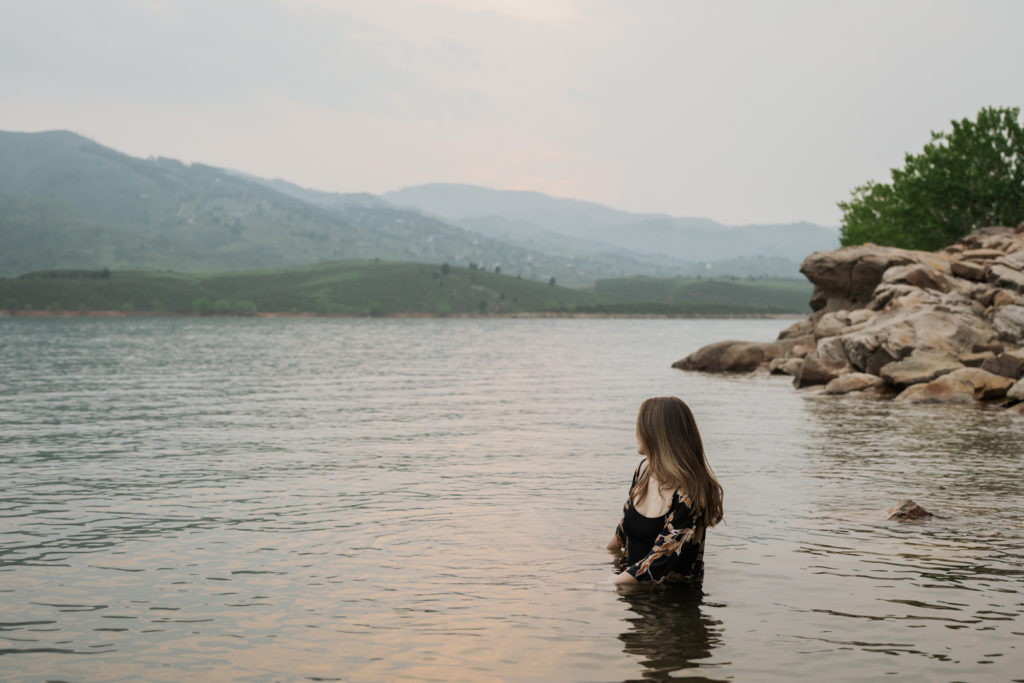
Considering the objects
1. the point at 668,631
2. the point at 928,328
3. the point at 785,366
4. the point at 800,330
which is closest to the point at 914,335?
the point at 928,328

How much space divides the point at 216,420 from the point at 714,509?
27.9 metres

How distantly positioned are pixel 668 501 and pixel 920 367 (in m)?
37.3

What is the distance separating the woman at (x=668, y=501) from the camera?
11797 millimetres

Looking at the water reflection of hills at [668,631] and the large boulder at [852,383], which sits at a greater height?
the large boulder at [852,383]

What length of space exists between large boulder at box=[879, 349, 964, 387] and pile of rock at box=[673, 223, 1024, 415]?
5cm

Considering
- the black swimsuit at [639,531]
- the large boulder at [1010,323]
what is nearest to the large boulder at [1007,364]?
the large boulder at [1010,323]

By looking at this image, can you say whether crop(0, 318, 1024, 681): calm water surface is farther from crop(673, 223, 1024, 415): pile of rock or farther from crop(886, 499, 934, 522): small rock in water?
crop(673, 223, 1024, 415): pile of rock

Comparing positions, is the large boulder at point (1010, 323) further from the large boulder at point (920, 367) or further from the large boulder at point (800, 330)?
the large boulder at point (800, 330)

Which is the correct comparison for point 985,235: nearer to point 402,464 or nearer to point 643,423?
point 402,464

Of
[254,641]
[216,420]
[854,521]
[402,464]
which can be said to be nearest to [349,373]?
[216,420]

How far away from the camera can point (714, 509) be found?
12156 mm

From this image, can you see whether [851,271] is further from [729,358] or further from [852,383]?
[852,383]

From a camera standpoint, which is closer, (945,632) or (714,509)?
(945,632)

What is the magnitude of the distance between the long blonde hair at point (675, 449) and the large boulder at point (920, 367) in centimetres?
3590
